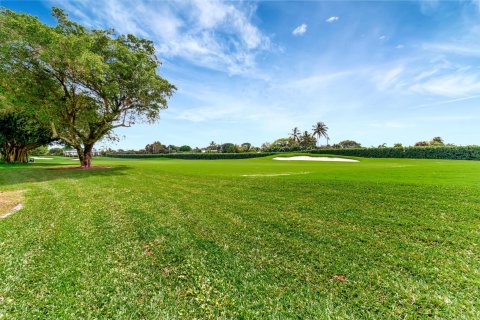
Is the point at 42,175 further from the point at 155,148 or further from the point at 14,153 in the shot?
the point at 155,148

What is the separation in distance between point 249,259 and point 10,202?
1042 centimetres

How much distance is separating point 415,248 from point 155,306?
5.35m

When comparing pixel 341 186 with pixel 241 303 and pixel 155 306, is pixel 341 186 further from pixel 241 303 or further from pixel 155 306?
pixel 155 306

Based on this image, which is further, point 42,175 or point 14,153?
point 14,153

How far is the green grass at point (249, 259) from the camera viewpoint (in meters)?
3.17

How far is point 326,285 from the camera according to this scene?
11.9 ft

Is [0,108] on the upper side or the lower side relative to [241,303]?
upper

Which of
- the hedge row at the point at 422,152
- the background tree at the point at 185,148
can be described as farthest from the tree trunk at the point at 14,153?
the background tree at the point at 185,148

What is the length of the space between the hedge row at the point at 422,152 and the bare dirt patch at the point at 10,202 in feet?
196

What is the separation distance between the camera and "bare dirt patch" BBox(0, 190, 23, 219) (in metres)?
7.52

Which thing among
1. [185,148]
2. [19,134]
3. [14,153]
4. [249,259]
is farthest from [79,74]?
[185,148]

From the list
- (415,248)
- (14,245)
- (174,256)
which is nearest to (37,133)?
(14,245)

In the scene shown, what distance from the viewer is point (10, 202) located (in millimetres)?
8727

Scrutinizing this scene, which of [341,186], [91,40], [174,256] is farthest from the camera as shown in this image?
[91,40]
